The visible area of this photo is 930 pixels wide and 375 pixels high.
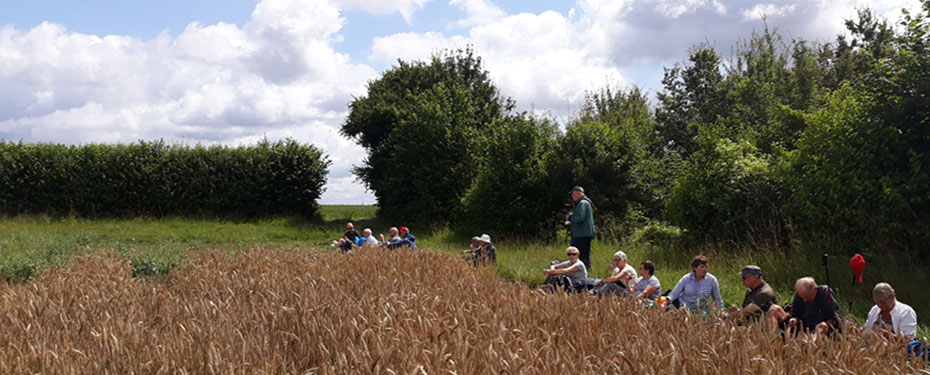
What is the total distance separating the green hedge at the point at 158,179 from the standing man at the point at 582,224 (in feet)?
66.5

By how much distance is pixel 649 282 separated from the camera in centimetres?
974

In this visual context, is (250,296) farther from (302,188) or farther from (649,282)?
(302,188)

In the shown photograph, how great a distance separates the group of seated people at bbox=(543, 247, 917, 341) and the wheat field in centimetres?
52

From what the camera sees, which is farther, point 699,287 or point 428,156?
point 428,156

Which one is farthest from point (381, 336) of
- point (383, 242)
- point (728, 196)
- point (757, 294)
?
point (383, 242)

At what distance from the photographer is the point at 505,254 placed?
56.4 ft

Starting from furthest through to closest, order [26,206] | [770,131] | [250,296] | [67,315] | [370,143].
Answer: [370,143]
[26,206]
[770,131]
[250,296]
[67,315]

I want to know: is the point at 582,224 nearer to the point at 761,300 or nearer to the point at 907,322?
the point at 761,300

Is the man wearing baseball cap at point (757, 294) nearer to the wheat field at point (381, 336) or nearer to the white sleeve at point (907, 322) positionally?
the white sleeve at point (907, 322)

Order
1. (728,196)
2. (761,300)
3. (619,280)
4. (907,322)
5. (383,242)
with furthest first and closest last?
(383,242) < (728,196) < (619,280) < (761,300) < (907,322)

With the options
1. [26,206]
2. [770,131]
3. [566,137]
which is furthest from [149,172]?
[770,131]

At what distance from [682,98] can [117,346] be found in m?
32.1

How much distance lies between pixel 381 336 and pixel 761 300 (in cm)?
526

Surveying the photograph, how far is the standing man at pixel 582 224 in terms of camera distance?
1361 cm
